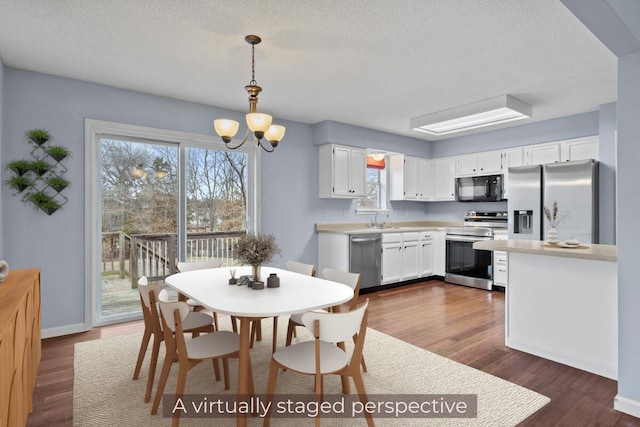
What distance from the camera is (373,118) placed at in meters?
Result: 5.09

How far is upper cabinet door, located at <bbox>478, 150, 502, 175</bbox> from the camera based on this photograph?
18.6 ft

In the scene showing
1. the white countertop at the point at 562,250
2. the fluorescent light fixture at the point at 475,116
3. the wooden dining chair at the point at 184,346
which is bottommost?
the wooden dining chair at the point at 184,346

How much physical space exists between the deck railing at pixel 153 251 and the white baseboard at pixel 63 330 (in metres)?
0.57

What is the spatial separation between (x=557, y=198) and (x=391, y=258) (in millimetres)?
2349

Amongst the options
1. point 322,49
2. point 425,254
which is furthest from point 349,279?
point 425,254

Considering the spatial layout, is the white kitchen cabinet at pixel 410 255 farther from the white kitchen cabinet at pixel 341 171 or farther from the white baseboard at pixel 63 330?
the white baseboard at pixel 63 330

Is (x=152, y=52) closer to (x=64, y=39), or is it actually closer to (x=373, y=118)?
(x=64, y=39)

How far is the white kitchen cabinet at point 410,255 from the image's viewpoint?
5.81 meters

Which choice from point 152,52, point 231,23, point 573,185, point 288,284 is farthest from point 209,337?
point 573,185

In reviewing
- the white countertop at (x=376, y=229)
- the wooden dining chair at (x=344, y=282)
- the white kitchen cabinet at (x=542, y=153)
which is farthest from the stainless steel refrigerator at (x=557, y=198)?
the wooden dining chair at (x=344, y=282)

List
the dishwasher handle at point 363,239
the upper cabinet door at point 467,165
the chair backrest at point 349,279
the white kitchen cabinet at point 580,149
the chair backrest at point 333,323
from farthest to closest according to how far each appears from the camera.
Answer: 1. the upper cabinet door at point 467,165
2. the dishwasher handle at point 363,239
3. the white kitchen cabinet at point 580,149
4. the chair backrest at point 349,279
5. the chair backrest at point 333,323

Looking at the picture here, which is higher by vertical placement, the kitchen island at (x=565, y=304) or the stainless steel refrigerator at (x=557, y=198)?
the stainless steel refrigerator at (x=557, y=198)

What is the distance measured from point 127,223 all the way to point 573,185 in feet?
17.5

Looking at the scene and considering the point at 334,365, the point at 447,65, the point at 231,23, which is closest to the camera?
the point at 334,365
